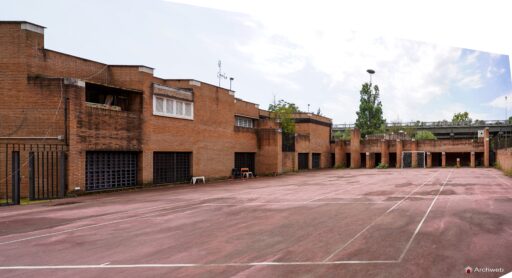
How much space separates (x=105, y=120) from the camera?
75.4 feet

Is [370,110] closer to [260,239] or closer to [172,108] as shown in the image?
[172,108]

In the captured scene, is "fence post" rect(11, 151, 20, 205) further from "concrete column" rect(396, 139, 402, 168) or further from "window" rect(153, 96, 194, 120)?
"concrete column" rect(396, 139, 402, 168)

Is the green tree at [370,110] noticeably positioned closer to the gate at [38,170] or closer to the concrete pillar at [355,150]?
the concrete pillar at [355,150]

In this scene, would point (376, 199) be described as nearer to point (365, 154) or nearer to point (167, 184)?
point (167, 184)

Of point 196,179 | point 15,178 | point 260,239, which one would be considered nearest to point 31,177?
point 15,178

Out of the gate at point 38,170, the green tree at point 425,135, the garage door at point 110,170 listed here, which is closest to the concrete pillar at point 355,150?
the green tree at point 425,135

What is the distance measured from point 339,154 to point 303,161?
32.0ft

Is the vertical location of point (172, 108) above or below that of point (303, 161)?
above

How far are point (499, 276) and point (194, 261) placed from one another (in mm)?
5428

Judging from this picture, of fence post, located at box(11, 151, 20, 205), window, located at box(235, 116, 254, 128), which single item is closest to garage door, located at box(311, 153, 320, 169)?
window, located at box(235, 116, 254, 128)

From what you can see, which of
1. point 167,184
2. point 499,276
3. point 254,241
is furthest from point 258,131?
point 499,276

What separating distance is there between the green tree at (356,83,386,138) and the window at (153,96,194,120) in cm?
4971

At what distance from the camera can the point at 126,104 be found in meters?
26.1

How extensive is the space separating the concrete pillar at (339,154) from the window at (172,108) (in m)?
34.0
